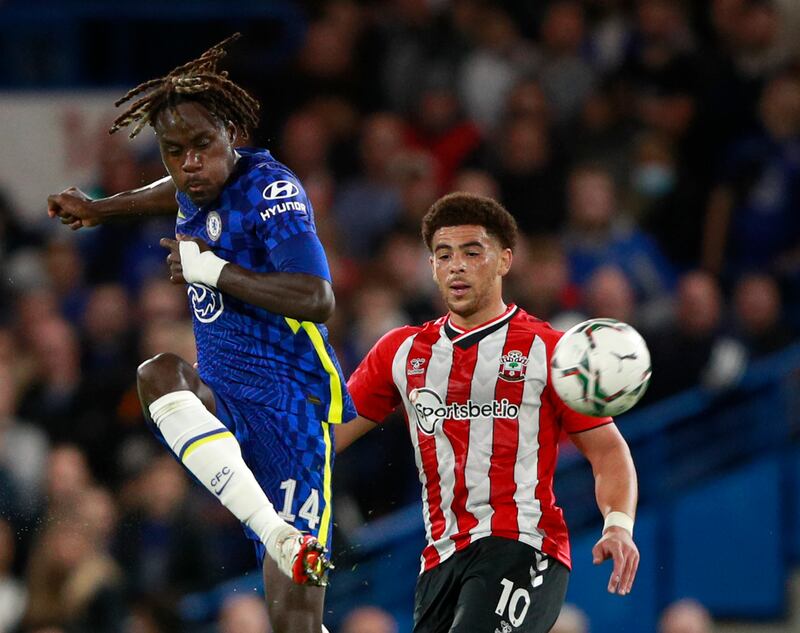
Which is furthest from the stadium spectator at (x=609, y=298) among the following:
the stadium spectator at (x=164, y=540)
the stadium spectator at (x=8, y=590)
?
the stadium spectator at (x=8, y=590)

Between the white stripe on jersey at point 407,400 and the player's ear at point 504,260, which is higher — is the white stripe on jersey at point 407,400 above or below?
below

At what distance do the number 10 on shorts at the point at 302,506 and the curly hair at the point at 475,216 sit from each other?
96 cm

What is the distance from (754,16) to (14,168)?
5287mm

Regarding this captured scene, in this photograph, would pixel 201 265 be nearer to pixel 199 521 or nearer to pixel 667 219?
pixel 199 521

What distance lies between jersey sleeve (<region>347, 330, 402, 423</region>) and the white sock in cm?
69

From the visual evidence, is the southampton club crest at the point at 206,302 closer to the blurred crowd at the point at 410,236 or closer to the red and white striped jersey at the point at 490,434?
the red and white striped jersey at the point at 490,434

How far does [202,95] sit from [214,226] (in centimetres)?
45

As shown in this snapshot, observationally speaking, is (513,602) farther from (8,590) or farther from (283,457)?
(8,590)

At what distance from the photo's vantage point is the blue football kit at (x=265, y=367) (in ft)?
17.6

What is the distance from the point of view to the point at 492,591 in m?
5.20

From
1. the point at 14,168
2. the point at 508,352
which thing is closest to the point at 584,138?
the point at 14,168

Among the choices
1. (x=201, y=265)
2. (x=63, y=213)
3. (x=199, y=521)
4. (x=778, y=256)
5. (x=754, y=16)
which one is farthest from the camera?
(x=754, y=16)

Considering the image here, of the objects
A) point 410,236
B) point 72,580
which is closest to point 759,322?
point 410,236

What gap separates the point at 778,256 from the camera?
10422 millimetres
